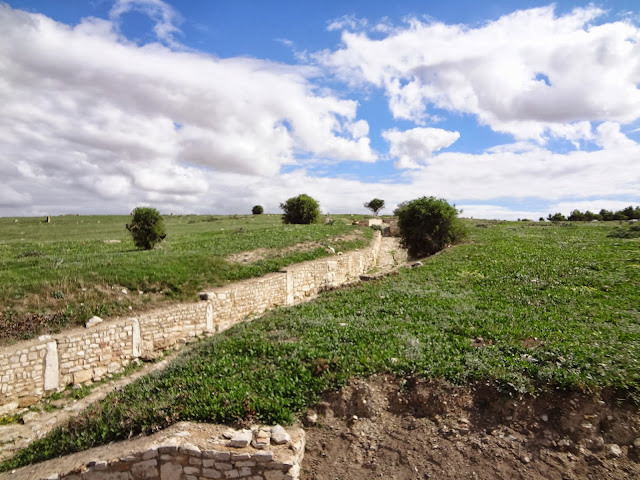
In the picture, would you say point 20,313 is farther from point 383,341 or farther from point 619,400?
point 619,400

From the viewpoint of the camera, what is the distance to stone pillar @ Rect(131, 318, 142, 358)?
11029mm

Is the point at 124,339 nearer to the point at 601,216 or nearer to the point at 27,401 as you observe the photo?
the point at 27,401

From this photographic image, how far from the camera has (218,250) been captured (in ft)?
60.6

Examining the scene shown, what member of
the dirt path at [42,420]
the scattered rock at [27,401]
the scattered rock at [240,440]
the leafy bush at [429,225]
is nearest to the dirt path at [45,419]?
the dirt path at [42,420]

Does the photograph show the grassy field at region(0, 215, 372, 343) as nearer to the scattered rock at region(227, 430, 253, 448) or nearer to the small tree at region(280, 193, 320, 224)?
the scattered rock at region(227, 430, 253, 448)

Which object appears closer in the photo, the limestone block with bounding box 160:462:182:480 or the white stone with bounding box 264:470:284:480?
the white stone with bounding box 264:470:284:480

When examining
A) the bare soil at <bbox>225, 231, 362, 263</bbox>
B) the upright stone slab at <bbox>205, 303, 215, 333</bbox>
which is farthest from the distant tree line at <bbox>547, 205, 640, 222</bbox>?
the upright stone slab at <bbox>205, 303, 215, 333</bbox>

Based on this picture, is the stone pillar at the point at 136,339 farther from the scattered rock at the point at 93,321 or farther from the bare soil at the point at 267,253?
the bare soil at the point at 267,253

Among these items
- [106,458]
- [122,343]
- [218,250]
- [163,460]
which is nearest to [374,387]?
[163,460]

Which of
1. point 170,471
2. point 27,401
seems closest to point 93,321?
point 27,401

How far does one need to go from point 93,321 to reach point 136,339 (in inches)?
52.0

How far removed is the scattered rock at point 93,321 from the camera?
1054 cm

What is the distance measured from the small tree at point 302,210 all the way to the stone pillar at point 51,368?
101 ft

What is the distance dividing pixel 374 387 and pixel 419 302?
5.16 m
